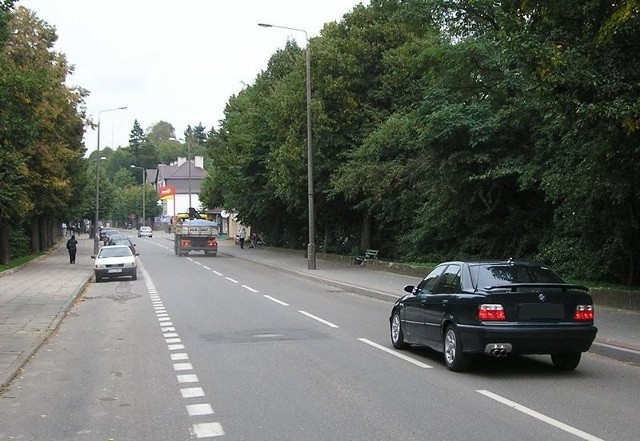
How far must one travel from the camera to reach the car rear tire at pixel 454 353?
9.54 meters

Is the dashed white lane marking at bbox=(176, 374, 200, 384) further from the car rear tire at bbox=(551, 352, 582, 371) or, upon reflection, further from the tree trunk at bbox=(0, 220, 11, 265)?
the tree trunk at bbox=(0, 220, 11, 265)

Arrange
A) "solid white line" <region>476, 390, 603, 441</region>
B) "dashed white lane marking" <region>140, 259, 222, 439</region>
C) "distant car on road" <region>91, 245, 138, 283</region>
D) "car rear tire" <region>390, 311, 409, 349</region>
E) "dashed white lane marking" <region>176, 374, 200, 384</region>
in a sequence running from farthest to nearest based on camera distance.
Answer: "distant car on road" <region>91, 245, 138, 283</region>
"car rear tire" <region>390, 311, 409, 349</region>
"dashed white lane marking" <region>176, 374, 200, 384</region>
"dashed white lane marking" <region>140, 259, 222, 439</region>
"solid white line" <region>476, 390, 603, 441</region>

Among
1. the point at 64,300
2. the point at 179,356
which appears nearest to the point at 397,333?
the point at 179,356

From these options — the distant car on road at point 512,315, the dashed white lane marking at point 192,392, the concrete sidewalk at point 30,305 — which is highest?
the distant car on road at point 512,315

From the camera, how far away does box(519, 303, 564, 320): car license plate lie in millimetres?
9219

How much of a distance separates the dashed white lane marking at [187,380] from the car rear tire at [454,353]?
3320 millimetres

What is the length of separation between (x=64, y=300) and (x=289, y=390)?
14.2 metres

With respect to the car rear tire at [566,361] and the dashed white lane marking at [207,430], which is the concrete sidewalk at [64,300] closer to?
the car rear tire at [566,361]

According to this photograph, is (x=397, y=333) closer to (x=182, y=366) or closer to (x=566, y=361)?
(x=566, y=361)

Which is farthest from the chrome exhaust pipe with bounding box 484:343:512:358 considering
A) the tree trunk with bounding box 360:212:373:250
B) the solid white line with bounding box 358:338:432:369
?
the tree trunk with bounding box 360:212:373:250

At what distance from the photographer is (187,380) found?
9.34m

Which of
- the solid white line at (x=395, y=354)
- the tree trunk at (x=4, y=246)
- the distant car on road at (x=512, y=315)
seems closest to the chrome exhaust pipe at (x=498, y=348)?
the distant car on road at (x=512, y=315)

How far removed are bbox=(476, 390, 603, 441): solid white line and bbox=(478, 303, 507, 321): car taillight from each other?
1056mm

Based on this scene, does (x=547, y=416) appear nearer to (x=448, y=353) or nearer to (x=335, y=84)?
(x=448, y=353)
